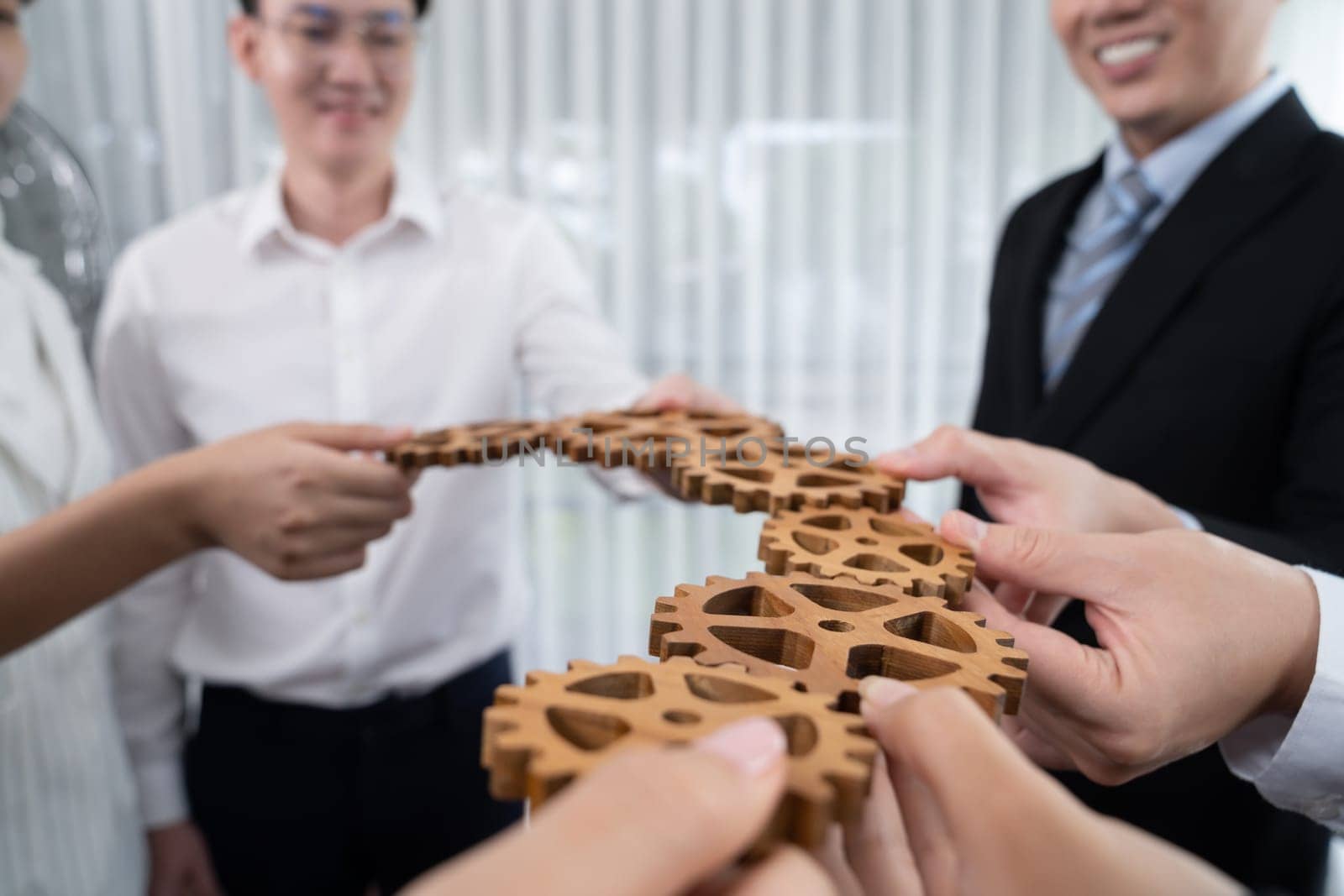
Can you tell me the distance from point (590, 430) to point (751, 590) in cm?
51

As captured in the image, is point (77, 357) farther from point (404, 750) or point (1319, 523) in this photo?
point (1319, 523)

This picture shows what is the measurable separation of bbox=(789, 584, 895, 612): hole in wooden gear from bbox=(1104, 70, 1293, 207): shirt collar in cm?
89

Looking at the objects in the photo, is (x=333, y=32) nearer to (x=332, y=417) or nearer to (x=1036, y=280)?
(x=332, y=417)

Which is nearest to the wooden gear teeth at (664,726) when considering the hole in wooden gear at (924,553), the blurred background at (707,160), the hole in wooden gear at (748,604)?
the hole in wooden gear at (748,604)

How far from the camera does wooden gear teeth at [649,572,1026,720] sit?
635mm

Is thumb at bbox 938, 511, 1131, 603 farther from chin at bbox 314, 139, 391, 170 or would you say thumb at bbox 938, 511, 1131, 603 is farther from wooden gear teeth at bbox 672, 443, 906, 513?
chin at bbox 314, 139, 391, 170

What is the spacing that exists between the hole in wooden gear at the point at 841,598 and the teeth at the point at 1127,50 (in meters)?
0.98

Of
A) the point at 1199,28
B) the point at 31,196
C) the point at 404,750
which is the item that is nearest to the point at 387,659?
the point at 404,750

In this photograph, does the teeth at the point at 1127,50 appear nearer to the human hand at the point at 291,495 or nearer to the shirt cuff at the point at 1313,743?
the shirt cuff at the point at 1313,743

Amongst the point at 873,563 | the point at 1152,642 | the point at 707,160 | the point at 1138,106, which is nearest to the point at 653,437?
the point at 873,563

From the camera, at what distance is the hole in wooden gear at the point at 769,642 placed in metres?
0.69

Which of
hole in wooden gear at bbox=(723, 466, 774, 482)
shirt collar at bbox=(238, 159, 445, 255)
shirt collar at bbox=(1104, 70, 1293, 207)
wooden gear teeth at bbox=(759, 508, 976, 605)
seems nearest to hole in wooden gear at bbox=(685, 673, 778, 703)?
wooden gear teeth at bbox=(759, 508, 976, 605)

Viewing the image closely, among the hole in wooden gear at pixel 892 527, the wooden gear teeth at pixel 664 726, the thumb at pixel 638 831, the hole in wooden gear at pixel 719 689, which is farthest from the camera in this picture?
the hole in wooden gear at pixel 892 527

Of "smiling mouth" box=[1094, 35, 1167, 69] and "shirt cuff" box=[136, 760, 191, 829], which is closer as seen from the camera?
"smiling mouth" box=[1094, 35, 1167, 69]
